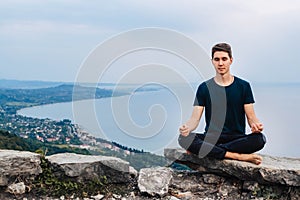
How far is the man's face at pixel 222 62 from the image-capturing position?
4535mm

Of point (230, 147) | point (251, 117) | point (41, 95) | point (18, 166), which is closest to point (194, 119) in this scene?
point (230, 147)

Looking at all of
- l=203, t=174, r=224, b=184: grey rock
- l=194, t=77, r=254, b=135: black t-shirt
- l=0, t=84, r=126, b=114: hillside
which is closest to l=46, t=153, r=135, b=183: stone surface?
l=0, t=84, r=126, b=114: hillside

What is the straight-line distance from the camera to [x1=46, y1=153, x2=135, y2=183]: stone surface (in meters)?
4.73

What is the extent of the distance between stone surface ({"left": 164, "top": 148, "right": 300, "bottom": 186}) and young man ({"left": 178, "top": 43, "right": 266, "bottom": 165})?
114 mm

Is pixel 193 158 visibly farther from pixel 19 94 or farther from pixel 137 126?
pixel 19 94

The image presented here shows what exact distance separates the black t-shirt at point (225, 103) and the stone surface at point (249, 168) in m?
0.43

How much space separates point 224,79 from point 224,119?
1.70 feet

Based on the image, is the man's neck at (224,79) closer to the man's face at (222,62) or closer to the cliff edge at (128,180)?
the man's face at (222,62)

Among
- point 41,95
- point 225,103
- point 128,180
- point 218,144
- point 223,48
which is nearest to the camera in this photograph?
point 223,48

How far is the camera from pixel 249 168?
4617 mm

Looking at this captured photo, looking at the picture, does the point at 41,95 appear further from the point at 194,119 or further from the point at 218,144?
the point at 218,144

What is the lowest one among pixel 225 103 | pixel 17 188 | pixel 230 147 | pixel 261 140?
pixel 17 188

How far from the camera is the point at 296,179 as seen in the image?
4.47 m

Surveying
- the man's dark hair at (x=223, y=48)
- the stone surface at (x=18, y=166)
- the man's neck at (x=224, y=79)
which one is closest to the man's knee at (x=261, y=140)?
the man's neck at (x=224, y=79)
